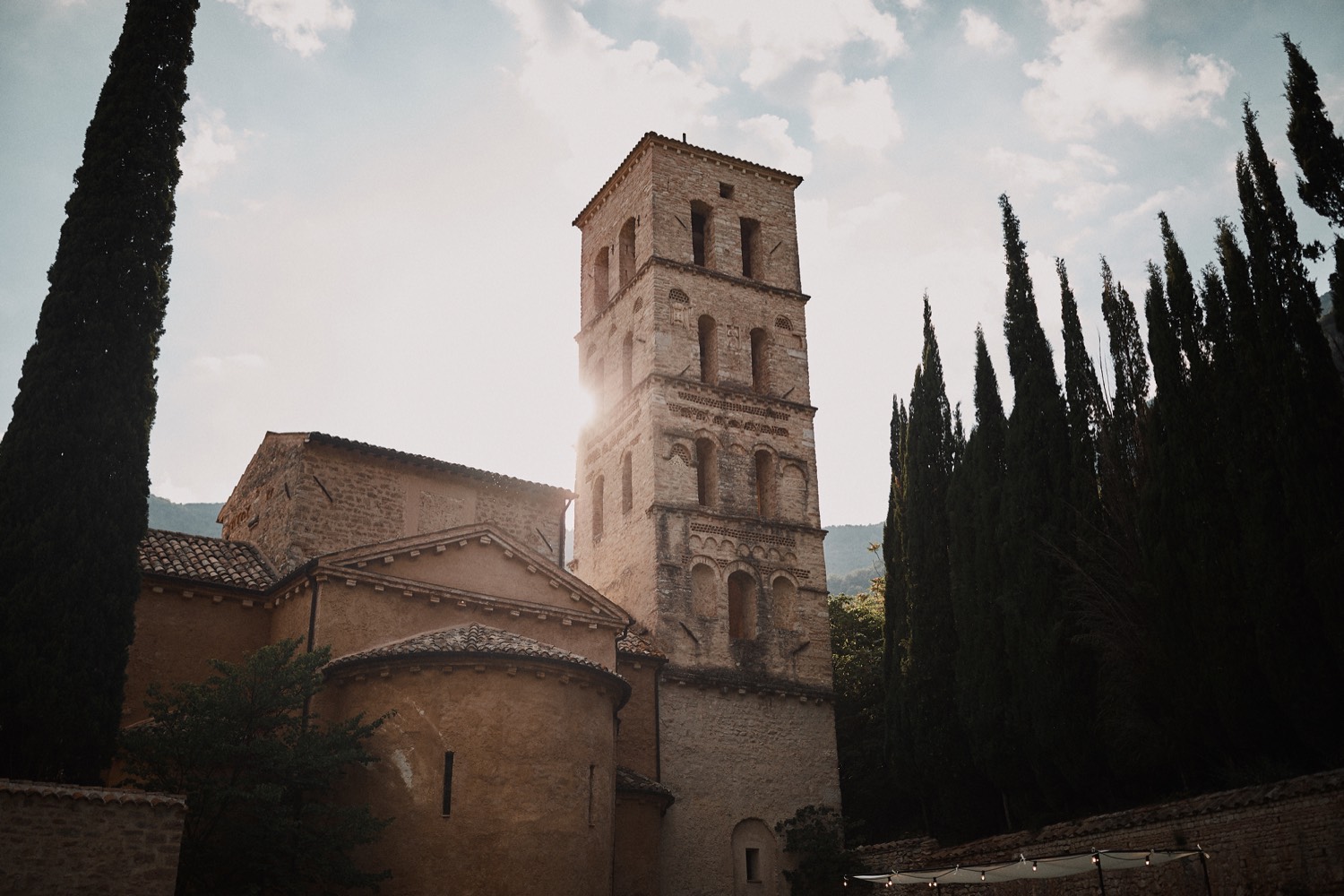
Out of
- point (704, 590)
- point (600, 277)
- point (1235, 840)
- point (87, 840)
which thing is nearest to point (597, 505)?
point (704, 590)

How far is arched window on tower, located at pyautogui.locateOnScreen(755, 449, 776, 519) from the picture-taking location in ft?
83.7

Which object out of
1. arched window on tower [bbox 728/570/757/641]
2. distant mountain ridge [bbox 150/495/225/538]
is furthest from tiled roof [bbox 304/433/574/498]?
distant mountain ridge [bbox 150/495/225/538]

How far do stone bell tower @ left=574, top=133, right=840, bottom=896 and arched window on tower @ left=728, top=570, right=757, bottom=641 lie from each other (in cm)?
4

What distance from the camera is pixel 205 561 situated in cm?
1881

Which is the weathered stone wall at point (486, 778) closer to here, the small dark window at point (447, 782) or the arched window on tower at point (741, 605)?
the small dark window at point (447, 782)

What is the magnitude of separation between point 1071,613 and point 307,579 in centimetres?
1278

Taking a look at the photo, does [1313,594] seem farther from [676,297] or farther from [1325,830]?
[676,297]

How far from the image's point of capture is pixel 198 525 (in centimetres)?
13212

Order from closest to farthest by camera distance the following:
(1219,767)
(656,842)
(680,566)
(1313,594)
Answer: (1313,594)
(1219,767)
(656,842)
(680,566)

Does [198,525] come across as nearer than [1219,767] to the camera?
No

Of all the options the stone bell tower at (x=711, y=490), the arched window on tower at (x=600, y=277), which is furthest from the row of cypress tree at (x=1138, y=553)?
the arched window on tower at (x=600, y=277)

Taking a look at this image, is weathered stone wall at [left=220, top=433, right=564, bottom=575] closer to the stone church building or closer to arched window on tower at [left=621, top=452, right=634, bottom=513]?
the stone church building

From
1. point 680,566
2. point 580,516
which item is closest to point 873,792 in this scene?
point 680,566

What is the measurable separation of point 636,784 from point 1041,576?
8040 mm
